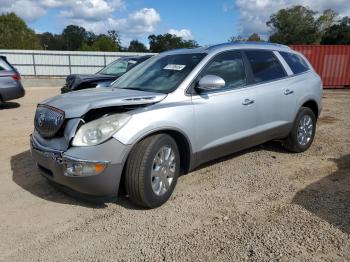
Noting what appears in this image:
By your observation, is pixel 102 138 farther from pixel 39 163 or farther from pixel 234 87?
pixel 234 87

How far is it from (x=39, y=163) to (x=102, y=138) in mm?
958

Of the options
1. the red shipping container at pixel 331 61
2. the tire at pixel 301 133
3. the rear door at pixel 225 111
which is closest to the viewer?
the rear door at pixel 225 111

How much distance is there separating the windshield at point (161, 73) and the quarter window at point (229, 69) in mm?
186

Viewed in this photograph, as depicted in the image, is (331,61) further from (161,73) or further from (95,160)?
(95,160)

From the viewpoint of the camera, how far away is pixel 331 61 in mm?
17469

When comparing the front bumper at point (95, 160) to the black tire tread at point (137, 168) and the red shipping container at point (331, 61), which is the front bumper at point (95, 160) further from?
the red shipping container at point (331, 61)

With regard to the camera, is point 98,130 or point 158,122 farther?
point 158,122

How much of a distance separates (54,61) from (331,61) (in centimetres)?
1938

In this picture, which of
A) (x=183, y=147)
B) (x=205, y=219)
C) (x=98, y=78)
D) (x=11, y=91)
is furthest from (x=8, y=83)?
(x=205, y=219)

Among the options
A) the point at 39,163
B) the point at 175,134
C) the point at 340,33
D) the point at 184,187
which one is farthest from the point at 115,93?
the point at 340,33

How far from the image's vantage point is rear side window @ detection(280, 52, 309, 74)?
5688 mm

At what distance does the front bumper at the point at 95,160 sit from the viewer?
3424 mm

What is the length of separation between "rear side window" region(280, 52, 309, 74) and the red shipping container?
479 inches

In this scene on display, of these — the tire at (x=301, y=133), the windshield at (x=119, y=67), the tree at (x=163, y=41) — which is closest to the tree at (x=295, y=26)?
the tree at (x=163, y=41)
